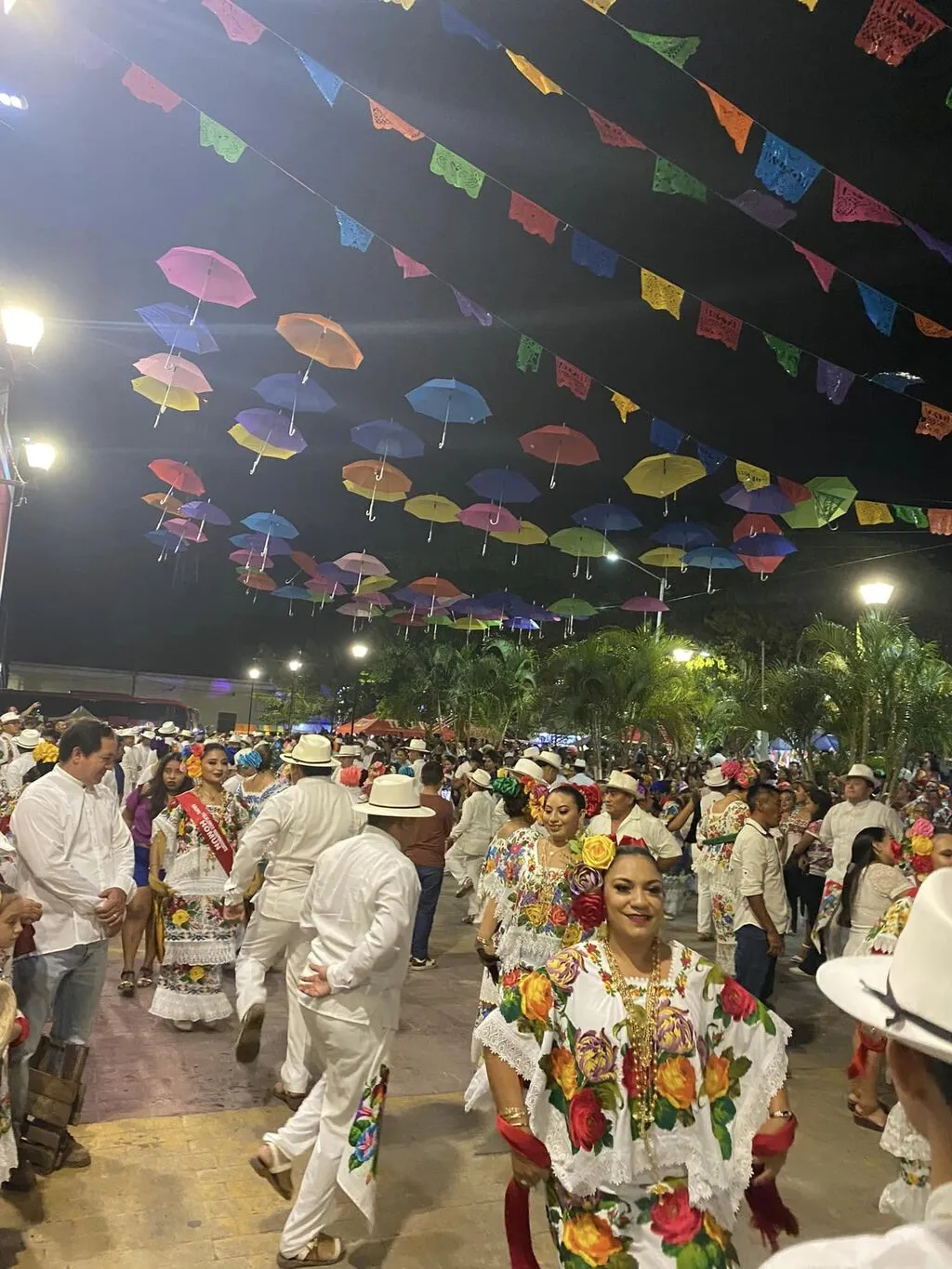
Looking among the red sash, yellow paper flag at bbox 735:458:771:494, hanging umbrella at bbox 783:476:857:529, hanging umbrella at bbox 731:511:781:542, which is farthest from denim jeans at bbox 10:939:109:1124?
hanging umbrella at bbox 731:511:781:542

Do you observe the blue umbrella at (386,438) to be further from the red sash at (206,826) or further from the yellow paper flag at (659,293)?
the red sash at (206,826)

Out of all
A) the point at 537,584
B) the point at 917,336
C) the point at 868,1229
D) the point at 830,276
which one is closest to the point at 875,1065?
the point at 868,1229

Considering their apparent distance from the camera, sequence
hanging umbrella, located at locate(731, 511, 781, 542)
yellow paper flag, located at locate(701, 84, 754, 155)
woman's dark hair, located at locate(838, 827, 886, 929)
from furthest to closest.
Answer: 1. hanging umbrella, located at locate(731, 511, 781, 542)
2. woman's dark hair, located at locate(838, 827, 886, 929)
3. yellow paper flag, located at locate(701, 84, 754, 155)

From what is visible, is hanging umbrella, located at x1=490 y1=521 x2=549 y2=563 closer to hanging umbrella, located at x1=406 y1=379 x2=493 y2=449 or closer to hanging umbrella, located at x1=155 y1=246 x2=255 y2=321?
hanging umbrella, located at x1=406 y1=379 x2=493 y2=449

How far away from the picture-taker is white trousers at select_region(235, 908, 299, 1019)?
452cm

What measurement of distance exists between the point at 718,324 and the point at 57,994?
24.4ft

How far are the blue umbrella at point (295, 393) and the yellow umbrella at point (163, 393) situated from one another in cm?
109

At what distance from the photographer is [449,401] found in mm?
10641

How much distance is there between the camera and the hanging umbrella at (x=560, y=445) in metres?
10.8

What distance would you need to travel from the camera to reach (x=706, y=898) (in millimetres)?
9742

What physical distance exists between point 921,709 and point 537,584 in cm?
1551

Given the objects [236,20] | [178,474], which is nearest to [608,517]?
[178,474]

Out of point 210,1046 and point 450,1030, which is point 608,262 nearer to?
point 450,1030

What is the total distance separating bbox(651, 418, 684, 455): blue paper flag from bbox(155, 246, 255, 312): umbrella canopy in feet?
16.1
